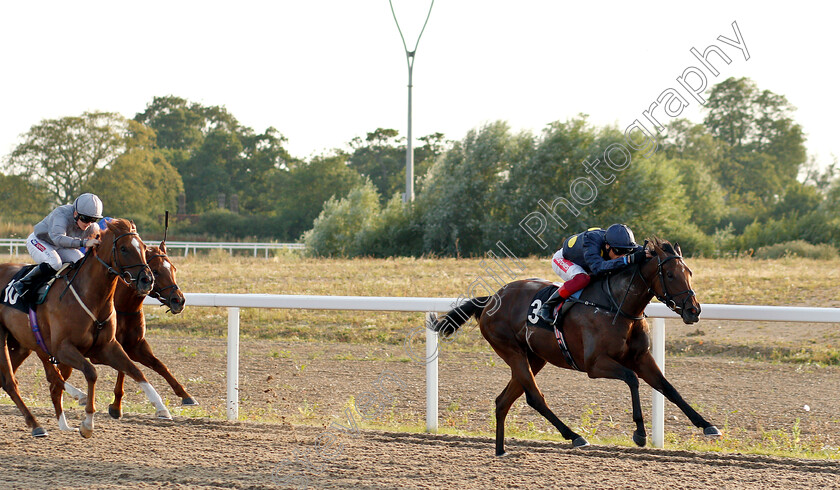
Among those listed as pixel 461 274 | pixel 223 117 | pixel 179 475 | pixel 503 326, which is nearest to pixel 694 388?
pixel 503 326

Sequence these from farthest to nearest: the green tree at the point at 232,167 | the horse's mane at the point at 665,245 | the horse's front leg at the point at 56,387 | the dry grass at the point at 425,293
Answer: the green tree at the point at 232,167 < the dry grass at the point at 425,293 < the horse's front leg at the point at 56,387 < the horse's mane at the point at 665,245

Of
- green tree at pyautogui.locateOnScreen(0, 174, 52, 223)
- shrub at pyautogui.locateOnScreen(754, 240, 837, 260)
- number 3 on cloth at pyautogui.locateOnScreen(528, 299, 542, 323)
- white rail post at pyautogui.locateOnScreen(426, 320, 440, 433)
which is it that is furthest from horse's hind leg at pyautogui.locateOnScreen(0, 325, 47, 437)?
green tree at pyautogui.locateOnScreen(0, 174, 52, 223)

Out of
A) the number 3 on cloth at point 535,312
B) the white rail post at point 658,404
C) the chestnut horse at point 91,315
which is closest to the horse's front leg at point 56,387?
the chestnut horse at point 91,315

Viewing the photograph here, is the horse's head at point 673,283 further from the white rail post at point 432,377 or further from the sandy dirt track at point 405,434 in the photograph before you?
the white rail post at point 432,377

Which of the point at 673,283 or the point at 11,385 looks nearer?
the point at 673,283

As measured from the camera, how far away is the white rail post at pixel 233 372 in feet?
20.1

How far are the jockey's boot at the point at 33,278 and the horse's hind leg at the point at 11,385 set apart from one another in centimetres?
40

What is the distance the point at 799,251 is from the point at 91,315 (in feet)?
67.3

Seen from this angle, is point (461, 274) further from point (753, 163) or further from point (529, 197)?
point (753, 163)

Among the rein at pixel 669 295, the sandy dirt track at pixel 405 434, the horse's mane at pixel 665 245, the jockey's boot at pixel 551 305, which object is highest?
the horse's mane at pixel 665 245

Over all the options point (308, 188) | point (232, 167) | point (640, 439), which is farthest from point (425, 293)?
point (232, 167)

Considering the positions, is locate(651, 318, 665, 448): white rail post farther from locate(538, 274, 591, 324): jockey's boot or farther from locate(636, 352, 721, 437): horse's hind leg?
locate(538, 274, 591, 324): jockey's boot

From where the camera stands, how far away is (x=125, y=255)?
17.4 feet

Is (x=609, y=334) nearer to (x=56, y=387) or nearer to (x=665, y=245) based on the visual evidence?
(x=665, y=245)
